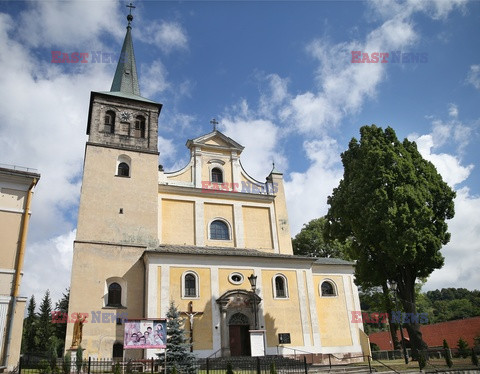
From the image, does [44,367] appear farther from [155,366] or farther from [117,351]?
[117,351]

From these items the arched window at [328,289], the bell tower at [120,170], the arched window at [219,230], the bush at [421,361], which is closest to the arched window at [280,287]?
the arched window at [328,289]

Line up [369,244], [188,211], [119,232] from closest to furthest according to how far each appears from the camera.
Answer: [369,244] → [119,232] → [188,211]

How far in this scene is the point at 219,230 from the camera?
26.5 m

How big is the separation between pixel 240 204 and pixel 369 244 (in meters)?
9.77

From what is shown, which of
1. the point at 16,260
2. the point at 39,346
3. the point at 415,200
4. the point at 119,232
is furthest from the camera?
the point at 39,346

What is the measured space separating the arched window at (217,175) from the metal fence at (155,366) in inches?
497

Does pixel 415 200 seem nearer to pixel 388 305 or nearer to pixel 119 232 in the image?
pixel 388 305

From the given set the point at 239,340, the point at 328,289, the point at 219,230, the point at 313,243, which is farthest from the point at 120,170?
the point at 313,243

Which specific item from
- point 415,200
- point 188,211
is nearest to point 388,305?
point 415,200

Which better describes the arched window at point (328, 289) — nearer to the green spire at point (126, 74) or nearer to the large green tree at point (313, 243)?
the large green tree at point (313, 243)

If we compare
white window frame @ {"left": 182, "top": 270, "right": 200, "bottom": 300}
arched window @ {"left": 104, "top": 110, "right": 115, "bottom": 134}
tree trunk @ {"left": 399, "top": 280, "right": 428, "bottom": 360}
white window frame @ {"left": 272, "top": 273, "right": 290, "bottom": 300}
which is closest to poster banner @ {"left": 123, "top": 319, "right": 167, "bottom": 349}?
white window frame @ {"left": 182, "top": 270, "right": 200, "bottom": 300}

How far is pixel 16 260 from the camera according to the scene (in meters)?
16.7

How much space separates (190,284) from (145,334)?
7.79 meters

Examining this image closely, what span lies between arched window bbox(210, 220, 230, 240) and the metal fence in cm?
859
